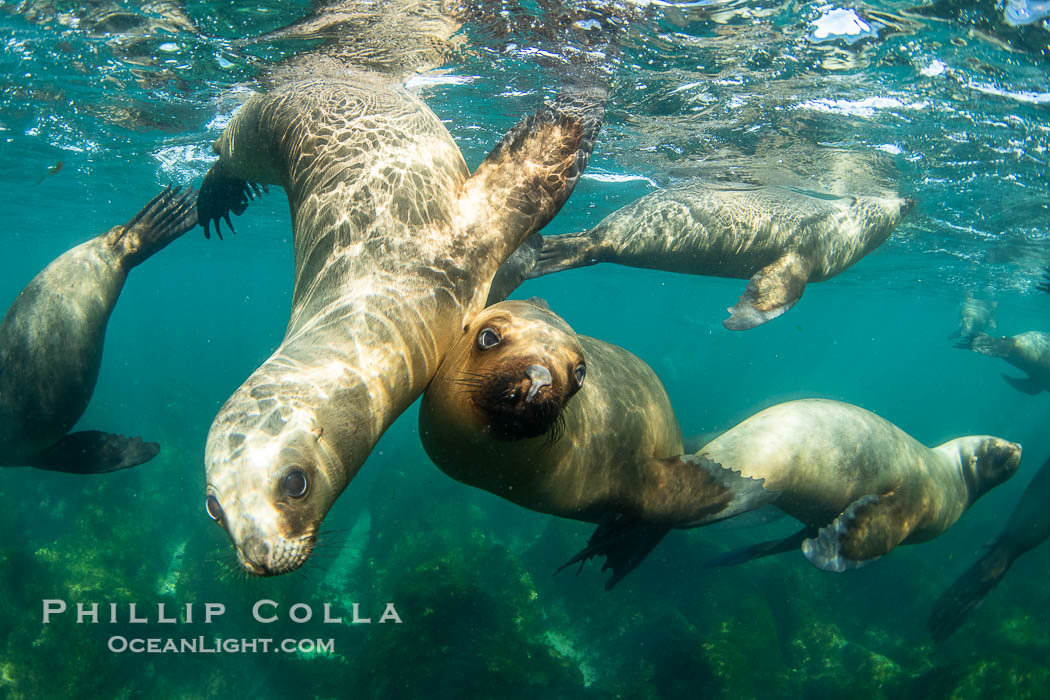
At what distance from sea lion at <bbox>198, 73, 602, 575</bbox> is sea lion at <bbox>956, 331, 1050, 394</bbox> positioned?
1548 centimetres

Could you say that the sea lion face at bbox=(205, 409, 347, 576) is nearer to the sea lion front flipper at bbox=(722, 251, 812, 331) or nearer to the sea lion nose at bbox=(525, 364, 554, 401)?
the sea lion nose at bbox=(525, 364, 554, 401)

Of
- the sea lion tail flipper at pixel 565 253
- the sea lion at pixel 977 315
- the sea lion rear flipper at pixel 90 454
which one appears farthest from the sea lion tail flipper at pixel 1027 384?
the sea lion rear flipper at pixel 90 454

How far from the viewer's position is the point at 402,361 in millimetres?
2461

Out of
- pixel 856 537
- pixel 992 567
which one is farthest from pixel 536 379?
pixel 992 567

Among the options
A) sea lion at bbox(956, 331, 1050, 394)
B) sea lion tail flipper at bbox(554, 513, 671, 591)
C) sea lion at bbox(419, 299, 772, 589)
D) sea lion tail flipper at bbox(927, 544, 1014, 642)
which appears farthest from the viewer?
sea lion at bbox(956, 331, 1050, 394)

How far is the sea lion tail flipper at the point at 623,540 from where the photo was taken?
3494 millimetres

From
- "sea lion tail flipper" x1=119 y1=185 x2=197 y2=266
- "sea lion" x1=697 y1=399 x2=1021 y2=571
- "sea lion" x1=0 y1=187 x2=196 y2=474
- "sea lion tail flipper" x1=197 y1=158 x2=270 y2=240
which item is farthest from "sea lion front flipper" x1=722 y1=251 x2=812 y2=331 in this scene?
"sea lion" x1=0 y1=187 x2=196 y2=474

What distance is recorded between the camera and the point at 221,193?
5.11m

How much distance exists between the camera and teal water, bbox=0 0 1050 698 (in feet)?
22.1

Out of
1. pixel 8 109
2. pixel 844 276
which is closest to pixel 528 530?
pixel 8 109

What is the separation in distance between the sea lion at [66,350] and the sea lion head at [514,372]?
3.97 meters

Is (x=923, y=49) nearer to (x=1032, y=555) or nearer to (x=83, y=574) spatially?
(x=1032, y=555)

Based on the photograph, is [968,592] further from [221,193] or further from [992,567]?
[221,193]

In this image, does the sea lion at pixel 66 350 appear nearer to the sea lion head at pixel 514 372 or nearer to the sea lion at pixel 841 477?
the sea lion head at pixel 514 372
